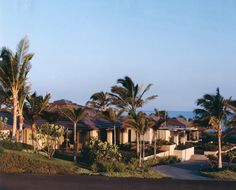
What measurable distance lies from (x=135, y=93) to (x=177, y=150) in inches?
222

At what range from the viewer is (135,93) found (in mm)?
30922

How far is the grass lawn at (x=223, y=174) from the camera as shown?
2149 centimetres

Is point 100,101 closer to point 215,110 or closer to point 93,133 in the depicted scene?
point 93,133

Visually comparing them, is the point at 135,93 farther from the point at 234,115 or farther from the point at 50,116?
the point at 234,115

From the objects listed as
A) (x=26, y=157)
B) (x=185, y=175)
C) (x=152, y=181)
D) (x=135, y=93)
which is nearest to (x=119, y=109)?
(x=135, y=93)

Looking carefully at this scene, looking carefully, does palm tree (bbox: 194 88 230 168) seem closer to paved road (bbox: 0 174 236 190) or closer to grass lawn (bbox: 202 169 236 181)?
grass lawn (bbox: 202 169 236 181)

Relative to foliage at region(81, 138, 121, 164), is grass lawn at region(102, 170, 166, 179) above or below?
below

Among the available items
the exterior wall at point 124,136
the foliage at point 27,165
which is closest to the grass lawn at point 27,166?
the foliage at point 27,165

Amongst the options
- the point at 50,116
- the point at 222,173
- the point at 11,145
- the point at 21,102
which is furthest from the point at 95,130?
the point at 222,173

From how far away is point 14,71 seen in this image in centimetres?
2538

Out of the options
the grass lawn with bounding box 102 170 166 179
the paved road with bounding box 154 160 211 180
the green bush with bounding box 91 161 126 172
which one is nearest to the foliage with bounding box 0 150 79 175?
the green bush with bounding box 91 161 126 172

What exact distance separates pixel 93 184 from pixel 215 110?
1194 centimetres

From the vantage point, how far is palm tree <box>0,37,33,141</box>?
2533 cm

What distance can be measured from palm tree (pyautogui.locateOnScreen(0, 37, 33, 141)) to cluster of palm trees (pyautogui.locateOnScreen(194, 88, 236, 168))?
34.9ft
